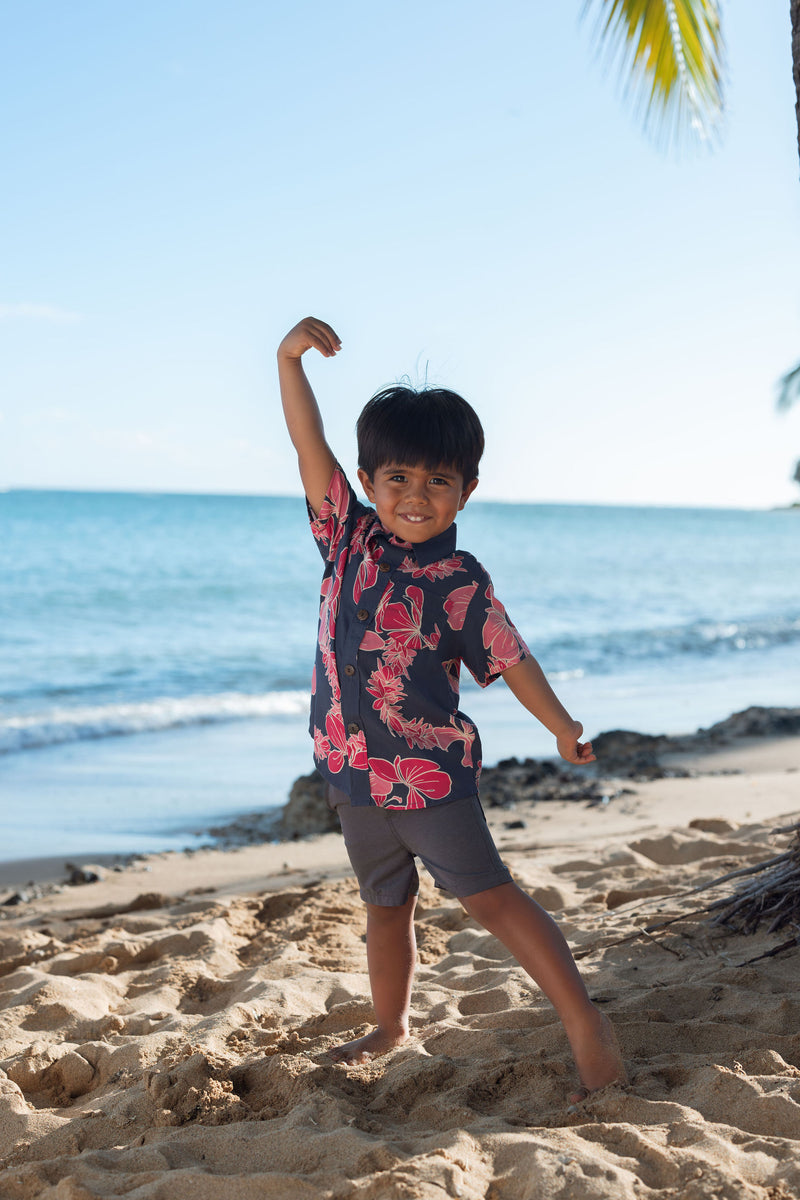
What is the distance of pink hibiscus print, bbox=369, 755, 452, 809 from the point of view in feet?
7.23

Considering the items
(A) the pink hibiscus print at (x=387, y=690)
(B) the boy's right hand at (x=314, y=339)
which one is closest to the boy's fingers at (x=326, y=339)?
(B) the boy's right hand at (x=314, y=339)

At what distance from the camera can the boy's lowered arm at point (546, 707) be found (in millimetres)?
2201

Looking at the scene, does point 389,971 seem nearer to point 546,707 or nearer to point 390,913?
point 390,913

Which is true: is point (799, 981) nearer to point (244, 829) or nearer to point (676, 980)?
point (676, 980)

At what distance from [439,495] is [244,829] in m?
4.17

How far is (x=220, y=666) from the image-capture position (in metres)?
12.8

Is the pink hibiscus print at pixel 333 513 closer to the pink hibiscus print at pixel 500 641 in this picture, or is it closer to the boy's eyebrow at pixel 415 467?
the boy's eyebrow at pixel 415 467

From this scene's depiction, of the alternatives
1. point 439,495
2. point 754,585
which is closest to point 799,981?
point 439,495

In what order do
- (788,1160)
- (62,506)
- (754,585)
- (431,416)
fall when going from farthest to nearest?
1. (62,506)
2. (754,585)
3. (431,416)
4. (788,1160)

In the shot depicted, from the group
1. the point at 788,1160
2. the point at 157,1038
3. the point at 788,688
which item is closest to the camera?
the point at 788,1160

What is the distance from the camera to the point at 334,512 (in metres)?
2.46

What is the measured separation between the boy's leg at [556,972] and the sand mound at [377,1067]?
79 mm

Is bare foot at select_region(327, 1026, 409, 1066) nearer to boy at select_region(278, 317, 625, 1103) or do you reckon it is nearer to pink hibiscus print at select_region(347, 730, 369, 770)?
boy at select_region(278, 317, 625, 1103)

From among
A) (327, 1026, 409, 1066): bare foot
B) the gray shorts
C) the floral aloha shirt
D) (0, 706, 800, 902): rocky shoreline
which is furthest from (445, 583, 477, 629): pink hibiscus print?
(0, 706, 800, 902): rocky shoreline
